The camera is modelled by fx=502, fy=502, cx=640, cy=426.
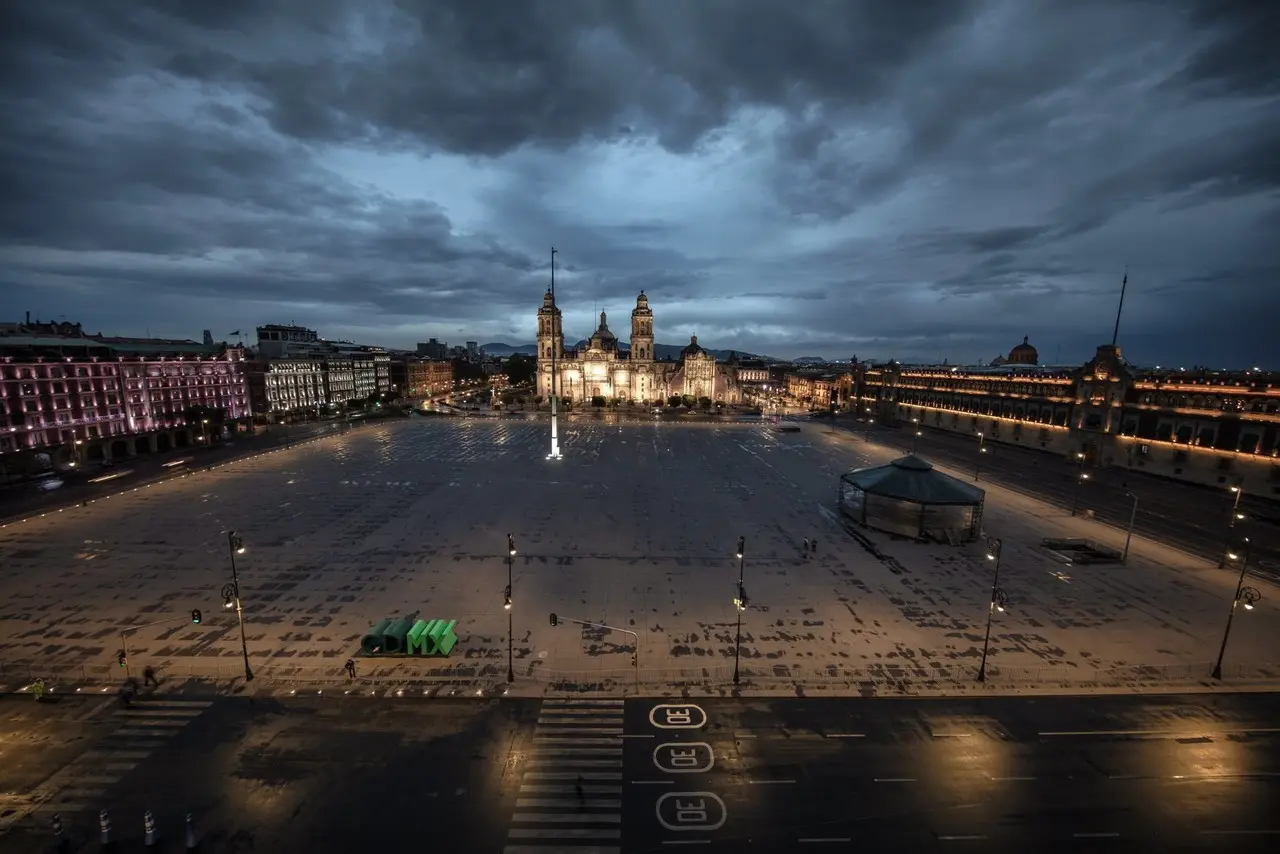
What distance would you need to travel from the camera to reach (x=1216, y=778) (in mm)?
17469

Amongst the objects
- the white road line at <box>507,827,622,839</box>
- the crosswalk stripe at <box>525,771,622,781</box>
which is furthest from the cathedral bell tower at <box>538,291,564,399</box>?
the white road line at <box>507,827,622,839</box>

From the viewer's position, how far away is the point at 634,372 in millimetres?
163125

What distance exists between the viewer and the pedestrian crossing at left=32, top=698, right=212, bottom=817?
16.2 meters

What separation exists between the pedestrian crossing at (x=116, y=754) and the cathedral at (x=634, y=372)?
138 meters

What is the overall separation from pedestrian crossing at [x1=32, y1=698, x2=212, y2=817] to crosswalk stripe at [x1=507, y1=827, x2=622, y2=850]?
13.5 metres

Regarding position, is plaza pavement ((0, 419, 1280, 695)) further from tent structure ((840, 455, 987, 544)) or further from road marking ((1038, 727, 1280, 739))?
road marking ((1038, 727, 1280, 739))

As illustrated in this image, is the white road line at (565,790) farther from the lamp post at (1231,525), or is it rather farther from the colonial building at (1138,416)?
the colonial building at (1138,416)

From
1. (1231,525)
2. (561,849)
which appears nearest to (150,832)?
(561,849)

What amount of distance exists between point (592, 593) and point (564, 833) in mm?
15598

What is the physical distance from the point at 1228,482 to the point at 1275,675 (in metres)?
50.2

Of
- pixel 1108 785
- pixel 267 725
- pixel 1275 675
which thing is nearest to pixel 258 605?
pixel 267 725

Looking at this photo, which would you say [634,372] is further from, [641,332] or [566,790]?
[566,790]

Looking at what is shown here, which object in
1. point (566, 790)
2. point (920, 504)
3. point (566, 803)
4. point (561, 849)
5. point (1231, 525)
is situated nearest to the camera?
point (561, 849)

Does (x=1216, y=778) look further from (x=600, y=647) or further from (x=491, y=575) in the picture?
(x=491, y=575)
